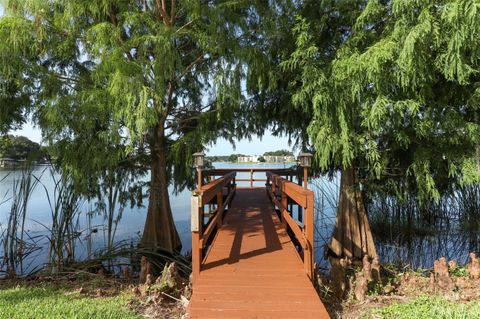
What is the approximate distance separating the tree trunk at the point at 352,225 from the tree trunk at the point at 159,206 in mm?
4202

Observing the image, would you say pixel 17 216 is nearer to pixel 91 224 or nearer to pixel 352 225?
pixel 91 224

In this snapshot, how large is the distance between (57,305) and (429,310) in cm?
383

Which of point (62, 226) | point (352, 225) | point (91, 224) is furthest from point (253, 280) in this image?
point (91, 224)

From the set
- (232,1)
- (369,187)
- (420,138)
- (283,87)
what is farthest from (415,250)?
(232,1)

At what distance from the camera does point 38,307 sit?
12.2 ft

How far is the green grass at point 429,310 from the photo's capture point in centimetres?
346

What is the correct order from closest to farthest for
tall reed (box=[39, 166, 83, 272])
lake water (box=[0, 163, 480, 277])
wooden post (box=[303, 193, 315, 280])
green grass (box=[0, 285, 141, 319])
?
→ green grass (box=[0, 285, 141, 319]) → wooden post (box=[303, 193, 315, 280]) → tall reed (box=[39, 166, 83, 272]) → lake water (box=[0, 163, 480, 277])

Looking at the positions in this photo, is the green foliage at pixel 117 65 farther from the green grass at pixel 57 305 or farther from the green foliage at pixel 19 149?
the green grass at pixel 57 305

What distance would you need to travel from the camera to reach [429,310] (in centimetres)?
369

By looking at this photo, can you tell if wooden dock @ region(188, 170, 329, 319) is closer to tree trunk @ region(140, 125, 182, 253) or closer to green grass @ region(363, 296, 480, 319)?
green grass @ region(363, 296, 480, 319)

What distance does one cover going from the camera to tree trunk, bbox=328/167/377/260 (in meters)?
8.66

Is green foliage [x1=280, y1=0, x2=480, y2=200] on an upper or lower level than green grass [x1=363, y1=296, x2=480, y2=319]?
upper

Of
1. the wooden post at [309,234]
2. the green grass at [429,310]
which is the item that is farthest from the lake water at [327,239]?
the wooden post at [309,234]

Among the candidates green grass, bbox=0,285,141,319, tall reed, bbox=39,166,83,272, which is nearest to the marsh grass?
tall reed, bbox=39,166,83,272
